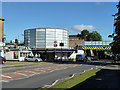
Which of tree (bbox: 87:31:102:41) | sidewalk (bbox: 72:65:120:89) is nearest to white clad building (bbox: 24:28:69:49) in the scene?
tree (bbox: 87:31:102:41)

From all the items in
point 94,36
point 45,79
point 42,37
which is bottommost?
point 45,79

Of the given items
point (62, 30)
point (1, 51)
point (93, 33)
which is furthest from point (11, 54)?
point (93, 33)

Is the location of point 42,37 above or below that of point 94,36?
below

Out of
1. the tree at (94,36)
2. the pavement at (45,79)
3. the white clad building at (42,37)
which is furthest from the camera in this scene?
the tree at (94,36)

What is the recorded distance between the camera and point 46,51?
71125mm

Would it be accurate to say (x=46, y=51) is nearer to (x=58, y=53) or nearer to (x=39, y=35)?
(x=58, y=53)

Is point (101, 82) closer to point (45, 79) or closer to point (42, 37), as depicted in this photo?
point (45, 79)

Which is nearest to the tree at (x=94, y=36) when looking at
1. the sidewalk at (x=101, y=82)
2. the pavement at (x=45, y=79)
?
the pavement at (x=45, y=79)

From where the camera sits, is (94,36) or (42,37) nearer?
(42,37)

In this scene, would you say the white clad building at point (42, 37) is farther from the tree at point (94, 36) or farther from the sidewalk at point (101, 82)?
the sidewalk at point (101, 82)

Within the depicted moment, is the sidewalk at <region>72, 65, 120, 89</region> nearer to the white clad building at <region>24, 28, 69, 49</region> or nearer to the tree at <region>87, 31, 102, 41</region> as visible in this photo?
the white clad building at <region>24, 28, 69, 49</region>

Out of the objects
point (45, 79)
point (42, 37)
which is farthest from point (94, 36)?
point (45, 79)

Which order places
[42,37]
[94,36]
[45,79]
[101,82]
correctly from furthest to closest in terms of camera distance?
[94,36], [42,37], [45,79], [101,82]

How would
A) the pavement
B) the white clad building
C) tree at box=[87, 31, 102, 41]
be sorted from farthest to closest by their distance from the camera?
tree at box=[87, 31, 102, 41] < the white clad building < the pavement
